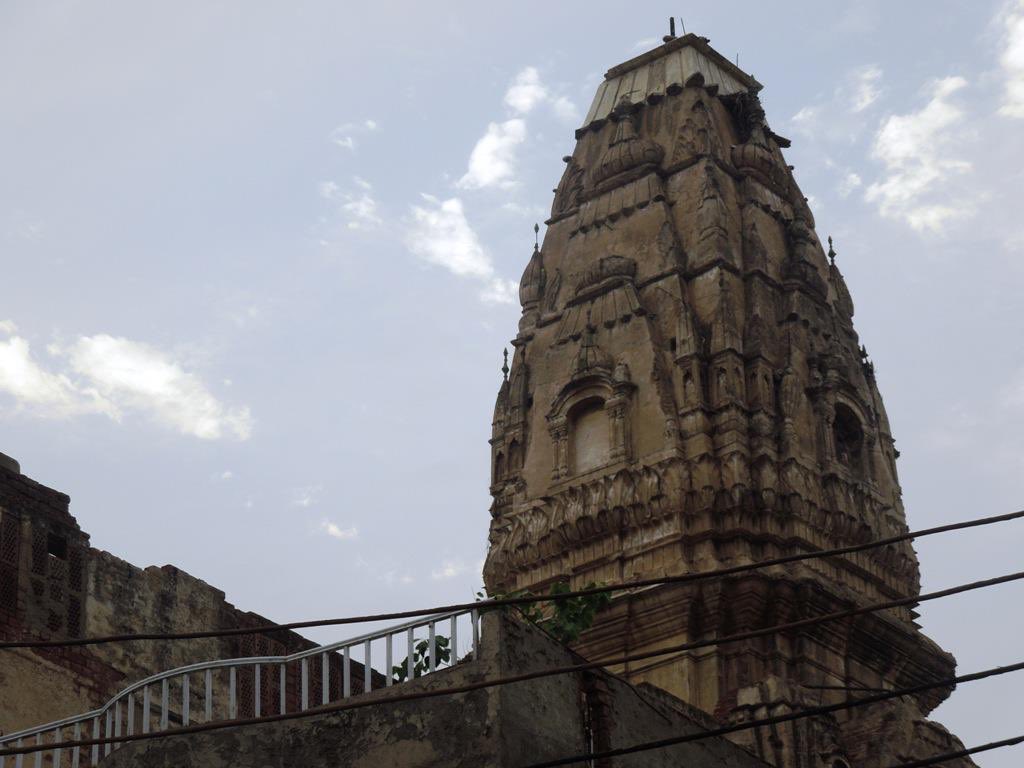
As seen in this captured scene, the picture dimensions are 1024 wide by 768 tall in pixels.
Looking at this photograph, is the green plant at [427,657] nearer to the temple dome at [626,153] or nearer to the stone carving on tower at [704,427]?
the stone carving on tower at [704,427]

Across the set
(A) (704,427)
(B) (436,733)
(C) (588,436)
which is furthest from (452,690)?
(C) (588,436)

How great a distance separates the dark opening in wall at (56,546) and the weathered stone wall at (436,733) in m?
5.93

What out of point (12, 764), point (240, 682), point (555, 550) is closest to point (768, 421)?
point (555, 550)

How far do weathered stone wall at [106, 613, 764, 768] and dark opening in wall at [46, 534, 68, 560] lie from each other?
5.93m

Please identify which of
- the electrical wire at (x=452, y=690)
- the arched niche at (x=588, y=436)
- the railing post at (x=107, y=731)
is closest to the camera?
the electrical wire at (x=452, y=690)

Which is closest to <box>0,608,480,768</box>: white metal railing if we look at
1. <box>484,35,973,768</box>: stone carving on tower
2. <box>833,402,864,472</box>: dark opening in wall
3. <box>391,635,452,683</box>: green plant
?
<box>391,635,452,683</box>: green plant

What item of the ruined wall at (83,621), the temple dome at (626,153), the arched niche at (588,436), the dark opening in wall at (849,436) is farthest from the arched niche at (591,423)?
the ruined wall at (83,621)

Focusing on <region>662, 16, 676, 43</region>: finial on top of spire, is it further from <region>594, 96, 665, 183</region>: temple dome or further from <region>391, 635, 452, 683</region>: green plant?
<region>391, 635, 452, 683</region>: green plant

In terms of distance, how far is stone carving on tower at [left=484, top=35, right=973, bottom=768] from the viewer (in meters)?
30.3

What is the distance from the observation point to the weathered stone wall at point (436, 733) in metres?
13.7

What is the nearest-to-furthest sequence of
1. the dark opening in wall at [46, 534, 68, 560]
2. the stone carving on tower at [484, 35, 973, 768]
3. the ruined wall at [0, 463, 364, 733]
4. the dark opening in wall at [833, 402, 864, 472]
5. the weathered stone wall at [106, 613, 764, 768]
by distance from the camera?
the weathered stone wall at [106, 613, 764, 768]
the ruined wall at [0, 463, 364, 733]
the dark opening in wall at [46, 534, 68, 560]
the stone carving on tower at [484, 35, 973, 768]
the dark opening in wall at [833, 402, 864, 472]

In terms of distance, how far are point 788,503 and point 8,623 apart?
15576mm

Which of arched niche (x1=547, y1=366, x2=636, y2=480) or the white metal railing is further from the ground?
arched niche (x1=547, y1=366, x2=636, y2=480)

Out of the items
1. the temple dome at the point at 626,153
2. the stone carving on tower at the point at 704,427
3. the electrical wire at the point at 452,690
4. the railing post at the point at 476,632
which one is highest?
the temple dome at the point at 626,153
